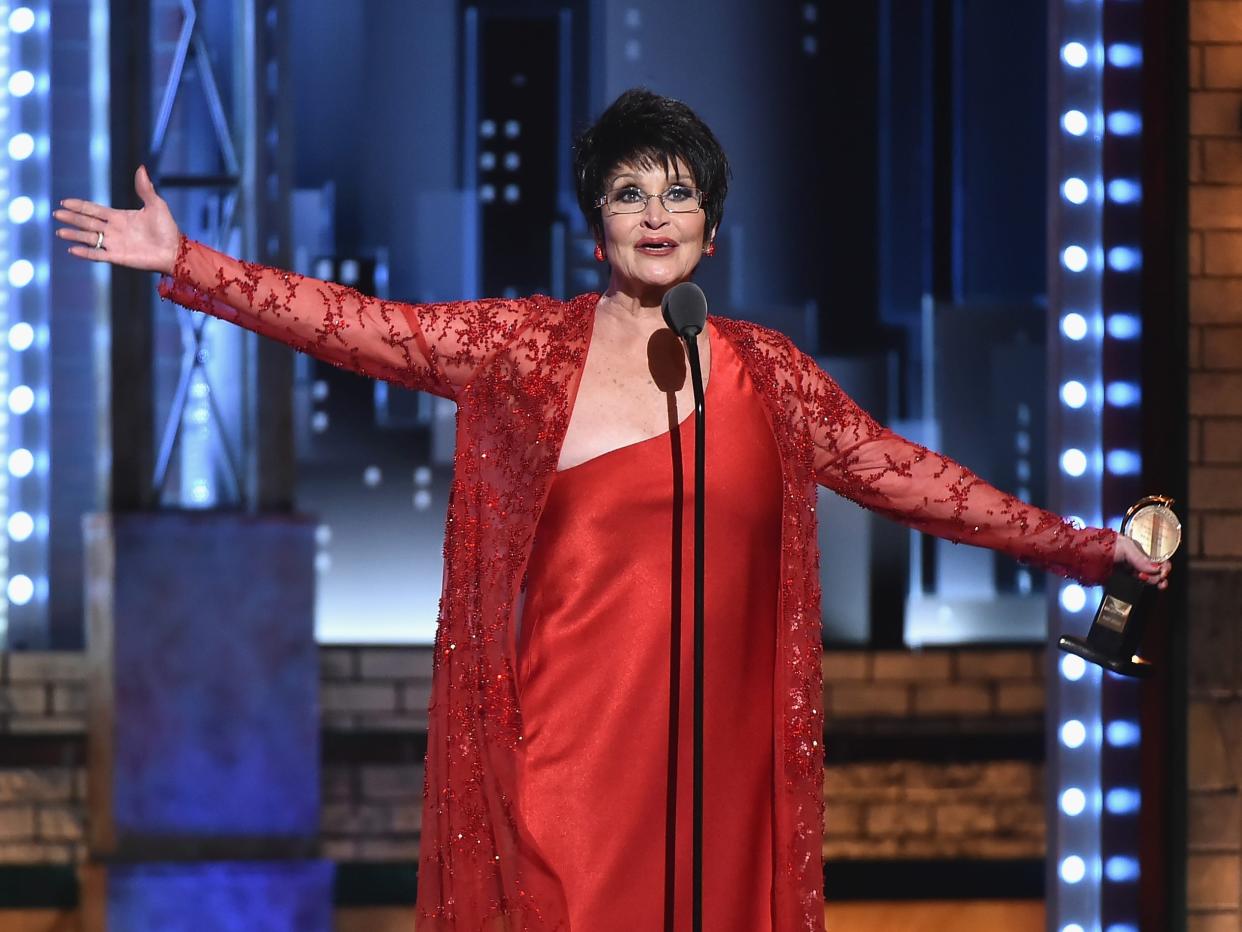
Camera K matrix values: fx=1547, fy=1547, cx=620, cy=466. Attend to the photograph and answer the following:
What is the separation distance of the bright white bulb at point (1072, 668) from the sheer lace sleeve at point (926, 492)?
1.16 meters

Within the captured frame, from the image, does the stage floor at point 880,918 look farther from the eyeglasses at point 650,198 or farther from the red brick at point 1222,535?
the eyeglasses at point 650,198

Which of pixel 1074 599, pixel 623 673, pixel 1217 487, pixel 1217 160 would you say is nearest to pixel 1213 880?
pixel 1074 599

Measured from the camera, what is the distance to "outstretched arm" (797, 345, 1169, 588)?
2096 millimetres

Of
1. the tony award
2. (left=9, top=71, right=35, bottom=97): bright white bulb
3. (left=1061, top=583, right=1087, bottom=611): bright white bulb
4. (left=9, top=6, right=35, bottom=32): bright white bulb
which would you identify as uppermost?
(left=9, top=6, right=35, bottom=32): bright white bulb

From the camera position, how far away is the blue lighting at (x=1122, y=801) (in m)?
3.31

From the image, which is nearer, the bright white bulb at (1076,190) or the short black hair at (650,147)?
the short black hair at (650,147)

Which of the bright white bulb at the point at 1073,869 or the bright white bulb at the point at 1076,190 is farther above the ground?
the bright white bulb at the point at 1076,190

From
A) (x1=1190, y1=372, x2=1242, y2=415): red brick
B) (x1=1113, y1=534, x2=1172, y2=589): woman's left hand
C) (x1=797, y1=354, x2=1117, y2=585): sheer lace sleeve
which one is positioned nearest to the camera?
(x1=797, y1=354, x2=1117, y2=585): sheer lace sleeve

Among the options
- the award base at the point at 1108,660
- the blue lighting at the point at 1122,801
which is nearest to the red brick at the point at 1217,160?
the blue lighting at the point at 1122,801

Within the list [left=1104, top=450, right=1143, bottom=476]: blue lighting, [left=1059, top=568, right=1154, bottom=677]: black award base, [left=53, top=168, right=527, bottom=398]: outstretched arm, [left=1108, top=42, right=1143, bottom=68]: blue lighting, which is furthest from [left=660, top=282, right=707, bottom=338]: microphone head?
[left=1108, top=42, right=1143, bottom=68]: blue lighting

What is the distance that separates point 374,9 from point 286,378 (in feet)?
3.76

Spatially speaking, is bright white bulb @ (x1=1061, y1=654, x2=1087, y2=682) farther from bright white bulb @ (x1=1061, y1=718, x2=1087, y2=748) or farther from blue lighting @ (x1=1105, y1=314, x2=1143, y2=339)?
blue lighting @ (x1=1105, y1=314, x2=1143, y2=339)

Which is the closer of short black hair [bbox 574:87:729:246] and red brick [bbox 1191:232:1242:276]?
short black hair [bbox 574:87:729:246]

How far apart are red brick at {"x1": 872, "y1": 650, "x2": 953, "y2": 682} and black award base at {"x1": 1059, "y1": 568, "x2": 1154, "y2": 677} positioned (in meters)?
2.23
